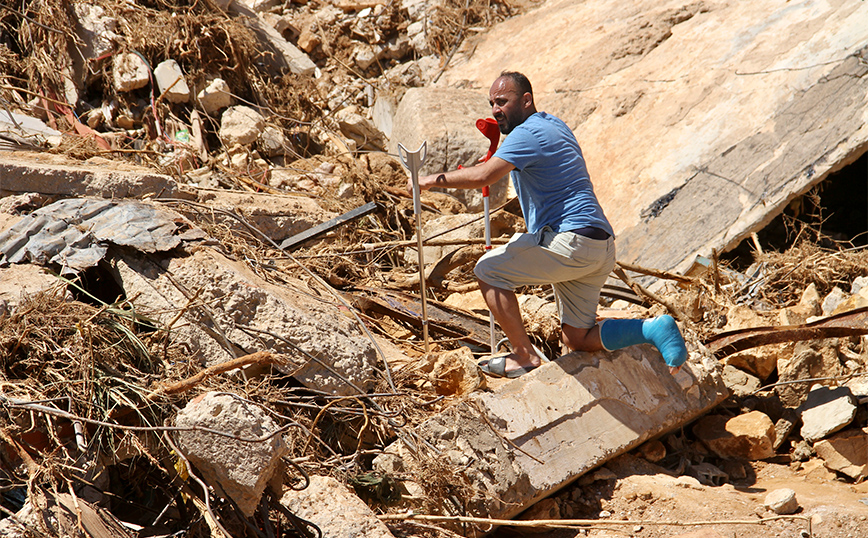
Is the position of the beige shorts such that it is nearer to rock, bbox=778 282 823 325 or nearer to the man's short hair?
the man's short hair

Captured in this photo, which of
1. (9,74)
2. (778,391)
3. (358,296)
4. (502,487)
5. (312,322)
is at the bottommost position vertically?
(778,391)

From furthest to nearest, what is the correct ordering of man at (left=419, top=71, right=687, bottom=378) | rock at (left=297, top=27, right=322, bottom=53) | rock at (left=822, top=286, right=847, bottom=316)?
rock at (left=297, top=27, right=322, bottom=53), rock at (left=822, top=286, right=847, bottom=316), man at (left=419, top=71, right=687, bottom=378)

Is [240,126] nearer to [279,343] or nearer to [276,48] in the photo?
[276,48]

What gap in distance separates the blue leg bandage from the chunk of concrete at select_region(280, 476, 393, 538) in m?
1.50

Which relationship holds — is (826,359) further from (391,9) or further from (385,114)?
(391,9)

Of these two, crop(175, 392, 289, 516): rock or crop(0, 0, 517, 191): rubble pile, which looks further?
crop(0, 0, 517, 191): rubble pile

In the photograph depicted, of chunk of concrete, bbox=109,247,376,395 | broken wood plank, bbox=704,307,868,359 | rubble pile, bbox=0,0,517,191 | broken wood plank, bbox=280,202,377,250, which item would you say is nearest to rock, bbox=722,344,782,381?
broken wood plank, bbox=704,307,868,359

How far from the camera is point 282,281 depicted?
3.87 meters

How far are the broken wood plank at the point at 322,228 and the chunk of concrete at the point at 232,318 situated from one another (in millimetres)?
1456

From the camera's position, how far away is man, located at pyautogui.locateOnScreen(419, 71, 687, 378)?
3.34 metres

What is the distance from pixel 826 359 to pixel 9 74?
6.87 m

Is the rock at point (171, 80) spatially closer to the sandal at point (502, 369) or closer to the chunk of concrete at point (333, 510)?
the sandal at point (502, 369)

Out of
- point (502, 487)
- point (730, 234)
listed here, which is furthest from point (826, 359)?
point (502, 487)

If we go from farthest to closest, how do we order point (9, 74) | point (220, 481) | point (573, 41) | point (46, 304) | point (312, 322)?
point (573, 41), point (9, 74), point (312, 322), point (46, 304), point (220, 481)
